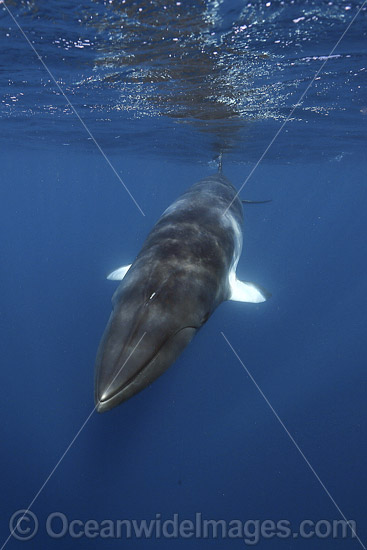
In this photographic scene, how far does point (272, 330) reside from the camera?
12422 millimetres

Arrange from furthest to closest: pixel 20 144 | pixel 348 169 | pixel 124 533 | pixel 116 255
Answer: pixel 348 169 → pixel 20 144 → pixel 116 255 → pixel 124 533

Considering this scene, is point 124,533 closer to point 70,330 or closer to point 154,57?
point 70,330

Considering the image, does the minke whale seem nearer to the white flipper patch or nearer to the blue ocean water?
the white flipper patch

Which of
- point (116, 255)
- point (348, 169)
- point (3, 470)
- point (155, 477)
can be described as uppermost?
point (348, 169)

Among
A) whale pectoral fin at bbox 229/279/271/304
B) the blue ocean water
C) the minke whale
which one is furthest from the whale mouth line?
the blue ocean water

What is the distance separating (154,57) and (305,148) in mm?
17984

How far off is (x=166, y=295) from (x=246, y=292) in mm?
2625

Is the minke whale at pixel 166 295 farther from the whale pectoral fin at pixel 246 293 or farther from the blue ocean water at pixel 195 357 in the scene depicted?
the blue ocean water at pixel 195 357

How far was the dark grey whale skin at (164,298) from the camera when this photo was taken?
3361 mm

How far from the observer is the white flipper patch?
6048mm

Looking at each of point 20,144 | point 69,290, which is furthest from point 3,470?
point 20,144

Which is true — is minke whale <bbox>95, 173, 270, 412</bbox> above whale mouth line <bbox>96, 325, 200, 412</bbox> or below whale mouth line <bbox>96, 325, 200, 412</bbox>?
above

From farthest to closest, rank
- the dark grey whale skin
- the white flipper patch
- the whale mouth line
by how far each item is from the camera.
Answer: the white flipper patch < the dark grey whale skin < the whale mouth line

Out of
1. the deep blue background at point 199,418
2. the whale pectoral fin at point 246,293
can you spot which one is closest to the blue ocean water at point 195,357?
the deep blue background at point 199,418
